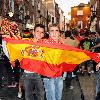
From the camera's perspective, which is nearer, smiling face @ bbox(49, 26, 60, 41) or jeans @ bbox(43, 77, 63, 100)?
jeans @ bbox(43, 77, 63, 100)

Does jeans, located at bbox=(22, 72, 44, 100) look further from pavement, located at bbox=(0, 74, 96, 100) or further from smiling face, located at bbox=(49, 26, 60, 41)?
pavement, located at bbox=(0, 74, 96, 100)

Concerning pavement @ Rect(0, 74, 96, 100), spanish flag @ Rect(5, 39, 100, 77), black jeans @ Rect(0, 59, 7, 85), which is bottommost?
pavement @ Rect(0, 74, 96, 100)

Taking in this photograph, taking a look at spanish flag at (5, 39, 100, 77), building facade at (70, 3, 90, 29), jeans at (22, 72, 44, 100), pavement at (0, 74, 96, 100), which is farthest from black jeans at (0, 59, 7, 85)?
building facade at (70, 3, 90, 29)

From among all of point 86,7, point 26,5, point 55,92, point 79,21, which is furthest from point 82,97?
point 86,7

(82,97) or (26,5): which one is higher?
(26,5)

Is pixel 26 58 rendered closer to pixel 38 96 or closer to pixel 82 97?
pixel 38 96

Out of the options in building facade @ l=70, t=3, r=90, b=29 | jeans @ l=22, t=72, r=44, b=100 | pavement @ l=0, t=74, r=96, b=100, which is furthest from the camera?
building facade @ l=70, t=3, r=90, b=29

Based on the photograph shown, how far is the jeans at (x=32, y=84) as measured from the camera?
6.36 meters

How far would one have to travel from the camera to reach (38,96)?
6.54 m

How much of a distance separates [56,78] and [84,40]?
8.38m

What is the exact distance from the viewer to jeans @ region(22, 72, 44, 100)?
6359mm

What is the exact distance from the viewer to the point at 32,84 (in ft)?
21.1

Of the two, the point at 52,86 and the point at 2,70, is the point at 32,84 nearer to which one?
the point at 52,86

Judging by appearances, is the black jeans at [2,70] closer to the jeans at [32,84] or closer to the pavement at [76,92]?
the pavement at [76,92]
